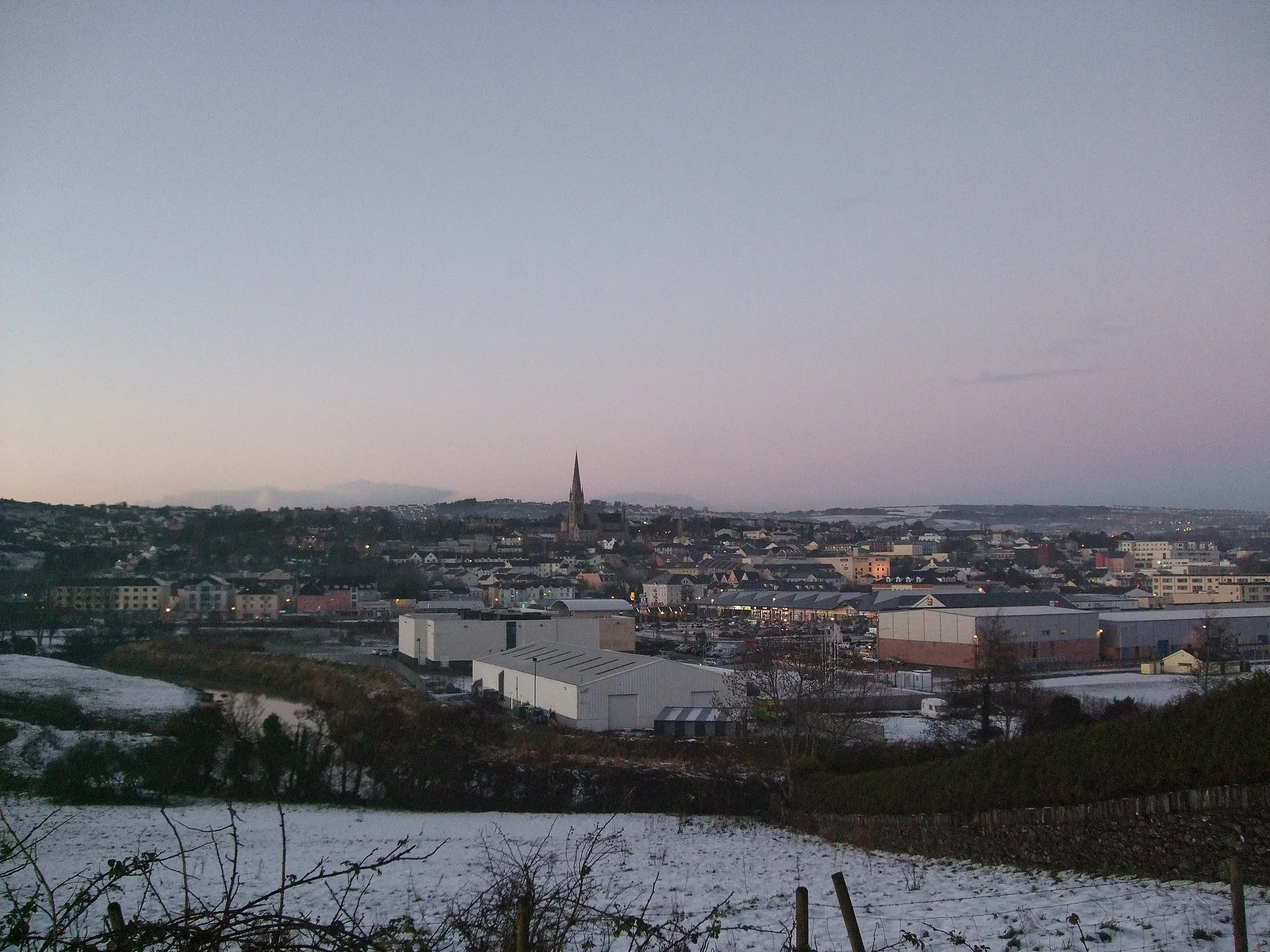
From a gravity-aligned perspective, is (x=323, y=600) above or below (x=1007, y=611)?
below

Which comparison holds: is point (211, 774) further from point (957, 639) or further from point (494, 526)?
point (494, 526)

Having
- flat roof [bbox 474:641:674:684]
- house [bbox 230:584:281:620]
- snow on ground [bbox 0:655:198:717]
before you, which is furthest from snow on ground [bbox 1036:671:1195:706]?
house [bbox 230:584:281:620]

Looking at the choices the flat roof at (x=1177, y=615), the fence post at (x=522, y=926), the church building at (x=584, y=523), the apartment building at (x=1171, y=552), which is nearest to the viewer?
the fence post at (x=522, y=926)

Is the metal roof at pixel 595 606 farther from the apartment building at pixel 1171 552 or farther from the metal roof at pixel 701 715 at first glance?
the apartment building at pixel 1171 552

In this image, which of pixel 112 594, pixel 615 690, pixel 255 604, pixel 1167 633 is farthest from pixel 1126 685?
pixel 112 594

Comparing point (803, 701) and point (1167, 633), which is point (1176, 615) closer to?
point (1167, 633)

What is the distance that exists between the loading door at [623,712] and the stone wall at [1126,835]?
8.75 metres

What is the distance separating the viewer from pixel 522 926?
5.82 ft

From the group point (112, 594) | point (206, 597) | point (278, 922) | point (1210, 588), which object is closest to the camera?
point (278, 922)

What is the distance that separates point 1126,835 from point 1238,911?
2975mm

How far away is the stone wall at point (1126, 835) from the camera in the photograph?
4484 millimetres

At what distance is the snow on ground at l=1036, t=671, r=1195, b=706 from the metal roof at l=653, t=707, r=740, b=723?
5185mm

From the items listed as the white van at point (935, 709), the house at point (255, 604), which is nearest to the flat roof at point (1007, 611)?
the white van at point (935, 709)

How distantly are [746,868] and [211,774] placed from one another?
23.2 feet
